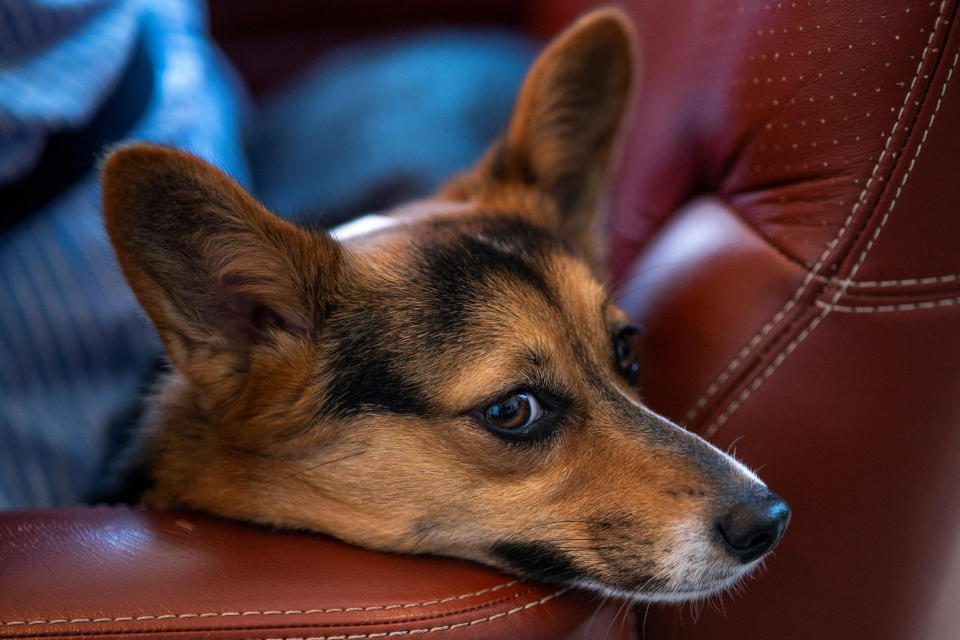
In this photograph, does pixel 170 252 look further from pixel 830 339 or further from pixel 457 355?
pixel 830 339

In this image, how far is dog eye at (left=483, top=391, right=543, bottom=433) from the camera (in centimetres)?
134

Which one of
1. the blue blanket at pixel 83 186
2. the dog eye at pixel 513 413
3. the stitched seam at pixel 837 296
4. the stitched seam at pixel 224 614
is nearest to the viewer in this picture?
the stitched seam at pixel 224 614

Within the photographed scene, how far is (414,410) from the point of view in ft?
4.40

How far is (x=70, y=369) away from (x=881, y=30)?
5.91 ft

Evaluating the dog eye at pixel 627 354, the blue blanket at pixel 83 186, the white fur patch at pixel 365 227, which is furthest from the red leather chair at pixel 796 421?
the white fur patch at pixel 365 227

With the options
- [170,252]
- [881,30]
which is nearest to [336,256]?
[170,252]

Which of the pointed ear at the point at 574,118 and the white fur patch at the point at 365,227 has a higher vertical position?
the pointed ear at the point at 574,118

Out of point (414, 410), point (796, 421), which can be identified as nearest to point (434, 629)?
point (414, 410)

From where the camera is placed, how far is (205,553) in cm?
119

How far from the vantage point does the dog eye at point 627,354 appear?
5.12 ft

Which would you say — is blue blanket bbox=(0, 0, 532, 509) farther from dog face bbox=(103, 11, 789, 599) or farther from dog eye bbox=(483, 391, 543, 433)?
dog eye bbox=(483, 391, 543, 433)

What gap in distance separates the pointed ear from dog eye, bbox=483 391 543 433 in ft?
2.16

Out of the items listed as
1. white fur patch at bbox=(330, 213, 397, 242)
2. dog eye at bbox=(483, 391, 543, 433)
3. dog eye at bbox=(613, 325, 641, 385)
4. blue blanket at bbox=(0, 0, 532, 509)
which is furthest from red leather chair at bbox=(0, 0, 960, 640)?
white fur patch at bbox=(330, 213, 397, 242)

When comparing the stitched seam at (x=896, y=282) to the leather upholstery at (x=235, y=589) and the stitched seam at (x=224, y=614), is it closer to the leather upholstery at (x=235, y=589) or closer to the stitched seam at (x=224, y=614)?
the leather upholstery at (x=235, y=589)
